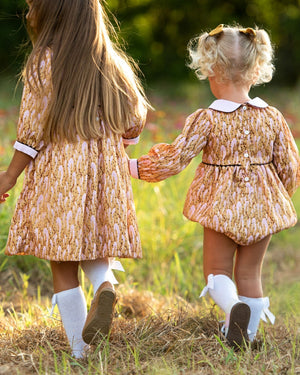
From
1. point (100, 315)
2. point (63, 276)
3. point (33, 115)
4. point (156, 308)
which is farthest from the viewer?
point (156, 308)

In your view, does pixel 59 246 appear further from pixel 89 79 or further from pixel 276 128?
pixel 276 128

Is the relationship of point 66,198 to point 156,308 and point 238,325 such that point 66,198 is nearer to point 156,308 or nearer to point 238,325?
point 238,325

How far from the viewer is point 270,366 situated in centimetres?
222

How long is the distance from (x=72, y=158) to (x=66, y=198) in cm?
16

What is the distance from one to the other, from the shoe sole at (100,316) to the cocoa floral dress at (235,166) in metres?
0.54

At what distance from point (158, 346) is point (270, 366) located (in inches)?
18.6

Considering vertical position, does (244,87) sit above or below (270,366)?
above

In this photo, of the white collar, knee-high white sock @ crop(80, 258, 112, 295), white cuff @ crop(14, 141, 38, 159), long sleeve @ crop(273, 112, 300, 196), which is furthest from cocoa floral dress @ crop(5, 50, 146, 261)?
long sleeve @ crop(273, 112, 300, 196)

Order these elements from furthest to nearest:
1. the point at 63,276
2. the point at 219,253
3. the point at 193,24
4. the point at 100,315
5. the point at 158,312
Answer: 1. the point at 193,24
2. the point at 158,312
3. the point at 219,253
4. the point at 63,276
5. the point at 100,315

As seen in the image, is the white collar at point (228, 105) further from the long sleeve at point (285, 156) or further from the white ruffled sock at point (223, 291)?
the white ruffled sock at point (223, 291)

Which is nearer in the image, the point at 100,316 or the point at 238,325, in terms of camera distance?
the point at 100,316

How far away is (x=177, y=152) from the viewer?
8.25 feet

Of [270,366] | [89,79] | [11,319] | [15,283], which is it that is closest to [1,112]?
[15,283]

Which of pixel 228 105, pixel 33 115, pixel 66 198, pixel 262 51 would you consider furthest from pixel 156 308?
pixel 262 51
